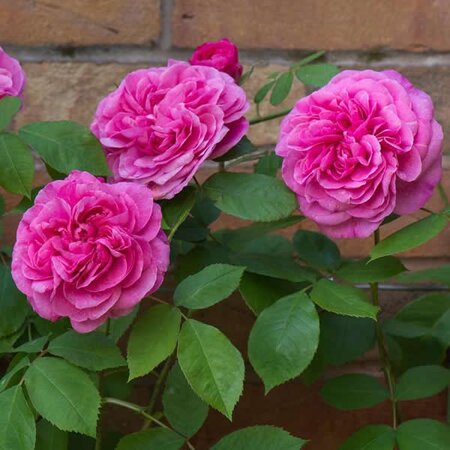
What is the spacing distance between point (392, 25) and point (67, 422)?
2.10 feet

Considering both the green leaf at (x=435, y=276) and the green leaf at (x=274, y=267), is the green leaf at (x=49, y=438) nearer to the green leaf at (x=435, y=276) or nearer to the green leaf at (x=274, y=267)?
the green leaf at (x=274, y=267)

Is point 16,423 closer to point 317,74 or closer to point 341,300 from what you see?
point 341,300

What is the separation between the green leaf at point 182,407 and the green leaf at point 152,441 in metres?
0.01

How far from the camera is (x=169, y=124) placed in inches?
28.0

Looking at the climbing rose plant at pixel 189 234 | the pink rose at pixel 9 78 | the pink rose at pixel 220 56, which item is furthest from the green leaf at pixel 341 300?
the pink rose at pixel 9 78

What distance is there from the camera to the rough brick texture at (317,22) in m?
1.04

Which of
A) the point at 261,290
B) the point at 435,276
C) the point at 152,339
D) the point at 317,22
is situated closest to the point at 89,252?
the point at 152,339

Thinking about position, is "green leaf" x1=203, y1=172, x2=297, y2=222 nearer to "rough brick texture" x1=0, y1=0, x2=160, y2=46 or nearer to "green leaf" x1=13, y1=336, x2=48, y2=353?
"green leaf" x1=13, y1=336, x2=48, y2=353

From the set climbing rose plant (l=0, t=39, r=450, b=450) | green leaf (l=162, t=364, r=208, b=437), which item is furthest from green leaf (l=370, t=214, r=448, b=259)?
green leaf (l=162, t=364, r=208, b=437)

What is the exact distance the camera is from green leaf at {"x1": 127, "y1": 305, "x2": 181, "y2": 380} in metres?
0.65

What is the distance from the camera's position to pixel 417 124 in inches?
27.3

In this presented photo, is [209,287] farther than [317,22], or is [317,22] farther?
[317,22]

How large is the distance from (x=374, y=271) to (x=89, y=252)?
0.84 ft

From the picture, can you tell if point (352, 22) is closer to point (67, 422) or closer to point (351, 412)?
point (351, 412)
